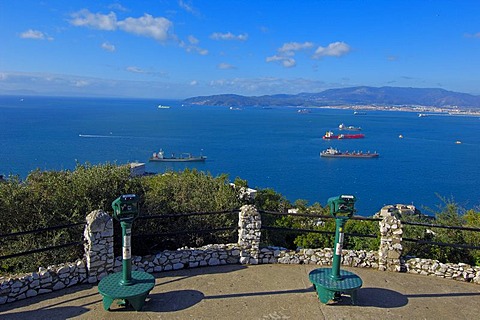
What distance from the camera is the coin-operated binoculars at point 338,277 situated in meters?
5.66

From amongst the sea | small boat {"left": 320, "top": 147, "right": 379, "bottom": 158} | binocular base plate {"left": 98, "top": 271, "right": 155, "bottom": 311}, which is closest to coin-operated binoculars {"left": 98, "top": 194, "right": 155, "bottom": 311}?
binocular base plate {"left": 98, "top": 271, "right": 155, "bottom": 311}

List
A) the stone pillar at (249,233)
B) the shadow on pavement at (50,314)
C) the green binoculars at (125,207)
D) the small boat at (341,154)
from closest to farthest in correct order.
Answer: the shadow on pavement at (50,314), the green binoculars at (125,207), the stone pillar at (249,233), the small boat at (341,154)

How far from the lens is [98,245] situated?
6.16 m

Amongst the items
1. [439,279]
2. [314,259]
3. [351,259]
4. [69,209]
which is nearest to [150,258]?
[69,209]

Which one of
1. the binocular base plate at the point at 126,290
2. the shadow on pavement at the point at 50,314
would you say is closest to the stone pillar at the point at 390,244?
the binocular base plate at the point at 126,290

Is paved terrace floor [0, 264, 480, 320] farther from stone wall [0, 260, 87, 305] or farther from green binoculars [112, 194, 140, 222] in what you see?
green binoculars [112, 194, 140, 222]

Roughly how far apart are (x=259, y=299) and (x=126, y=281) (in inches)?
81.6

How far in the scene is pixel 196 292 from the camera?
602 cm

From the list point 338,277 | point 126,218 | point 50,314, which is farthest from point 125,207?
point 338,277

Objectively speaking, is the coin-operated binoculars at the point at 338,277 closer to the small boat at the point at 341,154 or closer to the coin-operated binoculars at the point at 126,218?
the coin-operated binoculars at the point at 126,218

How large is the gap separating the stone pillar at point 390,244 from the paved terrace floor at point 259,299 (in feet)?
0.70

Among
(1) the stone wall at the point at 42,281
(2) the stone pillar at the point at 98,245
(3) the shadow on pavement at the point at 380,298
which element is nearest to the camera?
(1) the stone wall at the point at 42,281

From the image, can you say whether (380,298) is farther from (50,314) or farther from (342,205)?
(50,314)

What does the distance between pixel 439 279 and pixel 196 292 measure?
14.8 ft
